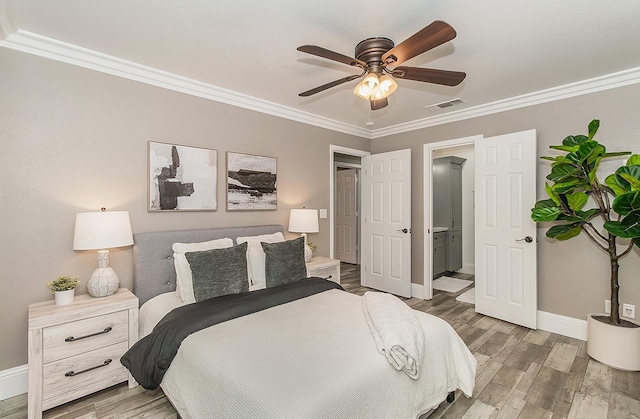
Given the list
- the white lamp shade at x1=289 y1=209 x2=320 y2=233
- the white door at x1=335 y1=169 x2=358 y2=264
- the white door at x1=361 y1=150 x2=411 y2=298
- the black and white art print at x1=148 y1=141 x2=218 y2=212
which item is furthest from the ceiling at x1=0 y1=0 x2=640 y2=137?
the white door at x1=335 y1=169 x2=358 y2=264

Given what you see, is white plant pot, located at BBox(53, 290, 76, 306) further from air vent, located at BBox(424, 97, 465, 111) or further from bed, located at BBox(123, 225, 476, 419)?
air vent, located at BBox(424, 97, 465, 111)

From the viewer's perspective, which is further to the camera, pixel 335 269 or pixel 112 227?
pixel 335 269

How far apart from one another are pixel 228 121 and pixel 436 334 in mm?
2819

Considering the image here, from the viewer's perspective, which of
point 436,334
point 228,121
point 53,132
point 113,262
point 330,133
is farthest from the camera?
point 330,133

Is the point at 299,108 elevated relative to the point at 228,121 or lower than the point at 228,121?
elevated

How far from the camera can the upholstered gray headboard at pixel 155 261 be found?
2.52 m

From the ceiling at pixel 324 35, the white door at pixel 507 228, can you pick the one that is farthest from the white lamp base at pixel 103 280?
the white door at pixel 507 228

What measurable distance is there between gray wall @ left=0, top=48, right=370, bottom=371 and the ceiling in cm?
25

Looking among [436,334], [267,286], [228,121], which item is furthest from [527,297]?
[228,121]

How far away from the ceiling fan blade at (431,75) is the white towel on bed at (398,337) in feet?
5.10

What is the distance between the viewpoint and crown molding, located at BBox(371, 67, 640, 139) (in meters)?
2.78

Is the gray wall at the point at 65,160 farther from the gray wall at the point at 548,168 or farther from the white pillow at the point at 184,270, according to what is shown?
the gray wall at the point at 548,168

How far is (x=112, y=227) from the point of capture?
2207 millimetres

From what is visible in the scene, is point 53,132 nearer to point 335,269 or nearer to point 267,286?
point 267,286
